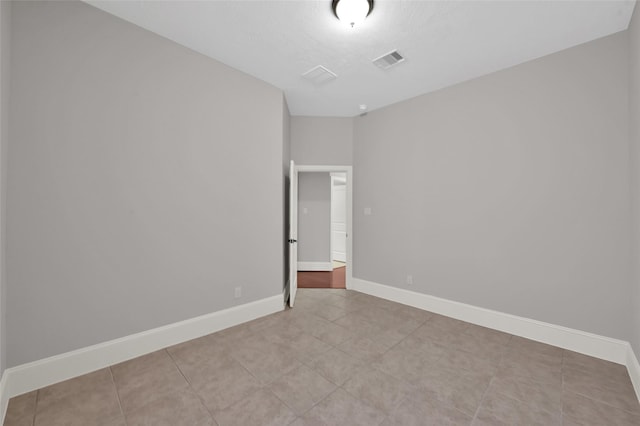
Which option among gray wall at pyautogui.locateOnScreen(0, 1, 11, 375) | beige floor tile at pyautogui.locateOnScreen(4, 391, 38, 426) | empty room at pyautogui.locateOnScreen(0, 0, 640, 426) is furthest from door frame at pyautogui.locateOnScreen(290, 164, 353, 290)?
beige floor tile at pyautogui.locateOnScreen(4, 391, 38, 426)

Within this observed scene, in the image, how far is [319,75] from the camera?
3.20 m

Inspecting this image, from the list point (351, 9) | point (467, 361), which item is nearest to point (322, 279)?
point (467, 361)

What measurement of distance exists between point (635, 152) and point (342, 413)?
3.18 metres

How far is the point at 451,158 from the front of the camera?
11.3 ft

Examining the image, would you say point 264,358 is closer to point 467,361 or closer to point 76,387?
point 76,387

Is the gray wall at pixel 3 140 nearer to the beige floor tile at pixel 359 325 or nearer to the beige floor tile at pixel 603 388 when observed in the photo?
the beige floor tile at pixel 359 325

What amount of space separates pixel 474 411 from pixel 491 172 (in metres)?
2.51

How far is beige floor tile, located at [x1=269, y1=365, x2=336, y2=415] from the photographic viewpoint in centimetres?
182

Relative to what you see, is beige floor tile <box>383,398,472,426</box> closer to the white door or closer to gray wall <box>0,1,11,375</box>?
gray wall <box>0,1,11,375</box>

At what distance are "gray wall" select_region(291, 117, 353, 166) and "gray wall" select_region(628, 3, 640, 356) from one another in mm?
3195

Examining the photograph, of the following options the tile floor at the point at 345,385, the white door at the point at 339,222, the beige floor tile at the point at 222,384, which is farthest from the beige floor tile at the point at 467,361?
the white door at the point at 339,222

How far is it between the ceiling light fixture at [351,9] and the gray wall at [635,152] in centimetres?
212

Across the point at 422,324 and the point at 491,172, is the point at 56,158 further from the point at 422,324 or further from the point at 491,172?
the point at 491,172

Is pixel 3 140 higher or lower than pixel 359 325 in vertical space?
higher
